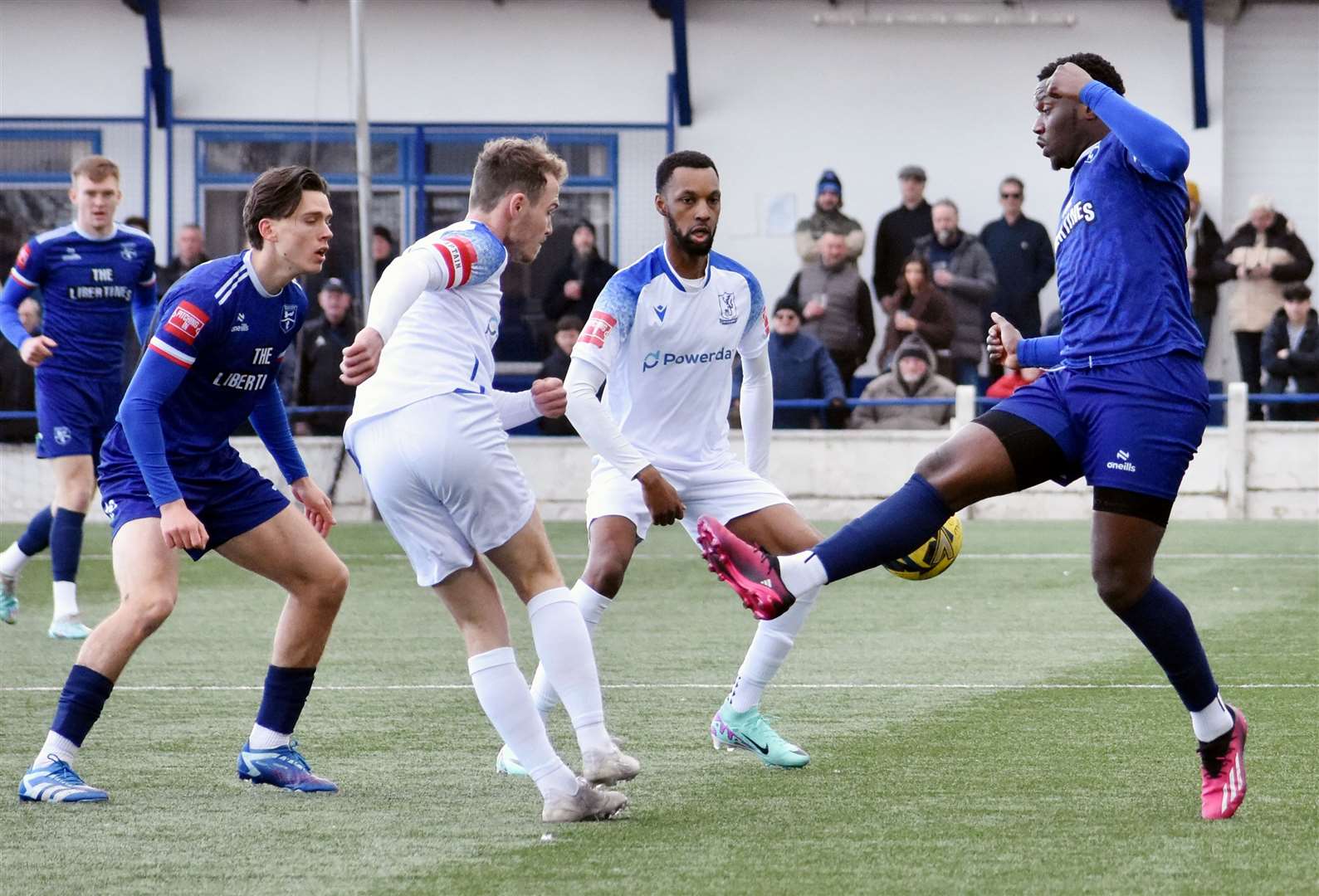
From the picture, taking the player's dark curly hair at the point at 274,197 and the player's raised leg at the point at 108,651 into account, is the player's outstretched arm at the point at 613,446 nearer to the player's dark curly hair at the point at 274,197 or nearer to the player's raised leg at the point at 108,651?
the player's dark curly hair at the point at 274,197

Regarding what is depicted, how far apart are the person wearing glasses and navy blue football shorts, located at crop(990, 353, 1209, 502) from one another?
12620 mm

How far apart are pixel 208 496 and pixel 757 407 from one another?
1.91 meters

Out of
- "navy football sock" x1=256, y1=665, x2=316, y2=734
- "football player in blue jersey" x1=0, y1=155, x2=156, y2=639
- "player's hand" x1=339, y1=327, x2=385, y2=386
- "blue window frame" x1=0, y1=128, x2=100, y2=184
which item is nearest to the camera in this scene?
"player's hand" x1=339, y1=327, x2=385, y2=386

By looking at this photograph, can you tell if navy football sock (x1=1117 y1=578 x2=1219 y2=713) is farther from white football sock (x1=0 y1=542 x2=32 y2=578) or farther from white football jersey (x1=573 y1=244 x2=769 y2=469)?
white football sock (x1=0 y1=542 x2=32 y2=578)

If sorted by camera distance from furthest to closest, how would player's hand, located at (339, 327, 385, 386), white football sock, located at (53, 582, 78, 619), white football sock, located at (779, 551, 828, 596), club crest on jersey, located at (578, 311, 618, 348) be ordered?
white football sock, located at (53, 582, 78, 619), club crest on jersey, located at (578, 311, 618, 348), white football sock, located at (779, 551, 828, 596), player's hand, located at (339, 327, 385, 386)

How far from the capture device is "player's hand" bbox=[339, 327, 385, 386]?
180 inches

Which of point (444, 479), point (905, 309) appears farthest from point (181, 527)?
point (905, 309)

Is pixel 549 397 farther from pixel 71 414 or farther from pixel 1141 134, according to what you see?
pixel 71 414

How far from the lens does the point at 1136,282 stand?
5.05 m

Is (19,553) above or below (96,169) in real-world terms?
below

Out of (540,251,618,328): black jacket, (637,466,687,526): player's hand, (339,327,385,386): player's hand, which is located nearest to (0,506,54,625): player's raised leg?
(637,466,687,526): player's hand

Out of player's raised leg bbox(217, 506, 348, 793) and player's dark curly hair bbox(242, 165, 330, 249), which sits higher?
player's dark curly hair bbox(242, 165, 330, 249)

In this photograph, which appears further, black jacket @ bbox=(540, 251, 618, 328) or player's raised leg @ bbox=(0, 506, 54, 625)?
black jacket @ bbox=(540, 251, 618, 328)

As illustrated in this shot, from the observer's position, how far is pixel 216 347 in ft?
18.3
